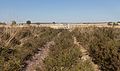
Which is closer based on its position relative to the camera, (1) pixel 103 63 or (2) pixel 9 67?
(2) pixel 9 67

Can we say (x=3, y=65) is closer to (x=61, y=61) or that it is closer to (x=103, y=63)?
(x=61, y=61)

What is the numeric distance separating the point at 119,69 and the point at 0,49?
639cm

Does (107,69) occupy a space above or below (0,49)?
below

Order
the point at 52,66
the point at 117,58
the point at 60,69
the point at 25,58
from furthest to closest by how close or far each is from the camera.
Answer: the point at 25,58 → the point at 117,58 → the point at 52,66 → the point at 60,69

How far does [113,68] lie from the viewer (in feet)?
48.8

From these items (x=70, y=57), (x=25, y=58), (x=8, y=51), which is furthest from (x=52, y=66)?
(x=25, y=58)

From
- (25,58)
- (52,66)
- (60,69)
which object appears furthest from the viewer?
(25,58)

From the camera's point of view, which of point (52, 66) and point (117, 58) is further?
point (117, 58)

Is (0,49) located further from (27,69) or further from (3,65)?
(3,65)

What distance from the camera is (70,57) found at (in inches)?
598

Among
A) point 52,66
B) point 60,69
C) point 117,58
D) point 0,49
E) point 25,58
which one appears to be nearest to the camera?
point 60,69

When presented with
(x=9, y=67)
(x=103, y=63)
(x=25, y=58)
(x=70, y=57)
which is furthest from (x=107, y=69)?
(x=25, y=58)

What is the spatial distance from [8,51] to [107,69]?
5.61 meters

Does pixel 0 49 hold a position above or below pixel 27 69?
above
